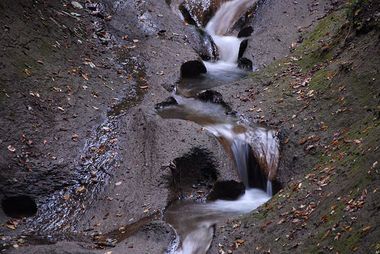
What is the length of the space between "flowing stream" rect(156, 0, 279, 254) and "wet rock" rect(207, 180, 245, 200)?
12 centimetres

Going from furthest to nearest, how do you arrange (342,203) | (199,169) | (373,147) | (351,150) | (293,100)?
(293,100) → (199,169) → (351,150) → (373,147) → (342,203)

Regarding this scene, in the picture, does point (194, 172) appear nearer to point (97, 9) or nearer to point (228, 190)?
point (228, 190)

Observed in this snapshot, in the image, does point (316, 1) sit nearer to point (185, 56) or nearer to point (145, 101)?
point (185, 56)

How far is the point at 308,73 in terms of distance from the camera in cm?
1056

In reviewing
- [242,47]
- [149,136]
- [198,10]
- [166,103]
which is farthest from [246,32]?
[149,136]

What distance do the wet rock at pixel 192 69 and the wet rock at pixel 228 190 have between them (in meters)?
4.20

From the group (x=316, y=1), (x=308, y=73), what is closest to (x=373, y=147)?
(x=308, y=73)

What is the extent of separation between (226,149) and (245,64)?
392 cm

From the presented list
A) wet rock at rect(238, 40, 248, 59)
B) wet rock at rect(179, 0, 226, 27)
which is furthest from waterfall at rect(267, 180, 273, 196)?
wet rock at rect(179, 0, 226, 27)

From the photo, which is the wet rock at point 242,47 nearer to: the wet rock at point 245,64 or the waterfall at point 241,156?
the wet rock at point 245,64

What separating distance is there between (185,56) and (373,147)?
6.71m

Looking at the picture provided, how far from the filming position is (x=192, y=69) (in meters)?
12.3

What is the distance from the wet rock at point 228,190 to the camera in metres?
8.61

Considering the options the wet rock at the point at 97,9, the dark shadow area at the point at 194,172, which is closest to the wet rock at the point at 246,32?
the wet rock at the point at 97,9
